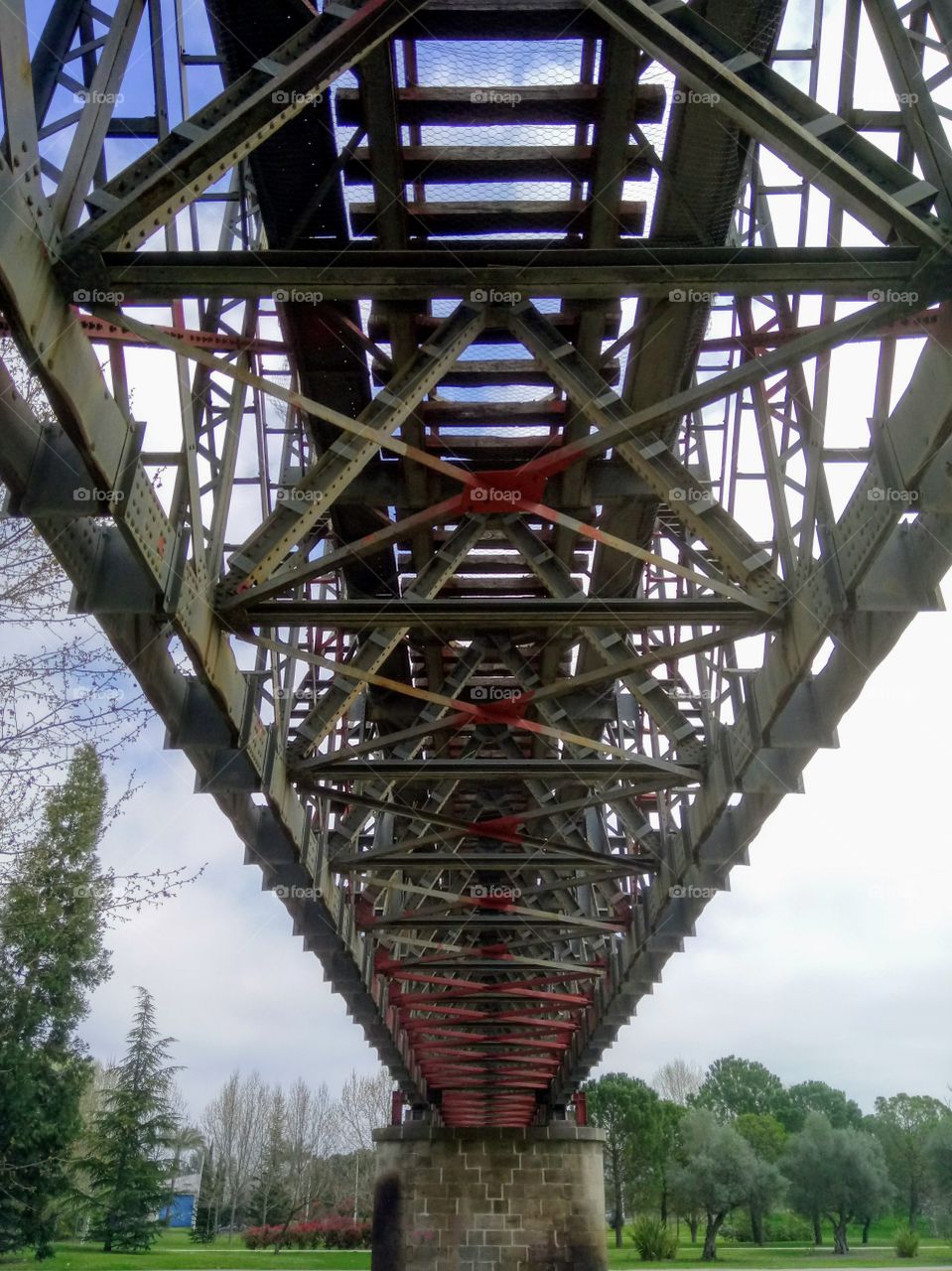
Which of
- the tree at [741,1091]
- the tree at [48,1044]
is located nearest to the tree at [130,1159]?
the tree at [48,1044]

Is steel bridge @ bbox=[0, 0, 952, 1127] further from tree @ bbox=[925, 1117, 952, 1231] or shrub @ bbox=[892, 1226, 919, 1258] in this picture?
shrub @ bbox=[892, 1226, 919, 1258]

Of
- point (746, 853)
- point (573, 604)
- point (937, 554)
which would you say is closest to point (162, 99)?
point (573, 604)

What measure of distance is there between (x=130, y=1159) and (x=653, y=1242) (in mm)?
30220

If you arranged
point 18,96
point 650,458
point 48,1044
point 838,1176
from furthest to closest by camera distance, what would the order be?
point 838,1176 < point 48,1044 < point 650,458 < point 18,96

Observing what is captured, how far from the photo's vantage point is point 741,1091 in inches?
4432

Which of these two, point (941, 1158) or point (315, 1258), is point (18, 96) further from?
point (941, 1158)

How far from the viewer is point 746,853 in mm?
11859

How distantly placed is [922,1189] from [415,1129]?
6397 cm

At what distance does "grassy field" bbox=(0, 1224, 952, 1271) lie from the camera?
46875 mm

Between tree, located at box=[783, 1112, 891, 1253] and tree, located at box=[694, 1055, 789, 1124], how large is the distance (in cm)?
3457

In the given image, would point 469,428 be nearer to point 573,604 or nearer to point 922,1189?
point 573,604

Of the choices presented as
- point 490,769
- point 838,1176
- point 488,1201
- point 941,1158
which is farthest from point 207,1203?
point 490,769

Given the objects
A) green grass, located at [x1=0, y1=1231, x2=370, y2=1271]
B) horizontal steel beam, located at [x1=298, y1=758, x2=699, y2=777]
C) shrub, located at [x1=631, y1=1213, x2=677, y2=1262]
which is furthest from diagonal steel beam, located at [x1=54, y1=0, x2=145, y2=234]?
shrub, located at [x1=631, y1=1213, x2=677, y2=1262]

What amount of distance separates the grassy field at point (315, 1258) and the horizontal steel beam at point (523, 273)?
142 ft
